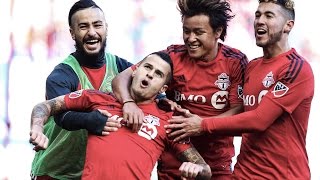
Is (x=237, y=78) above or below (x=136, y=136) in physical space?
above

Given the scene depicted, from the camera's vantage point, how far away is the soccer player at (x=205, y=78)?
4.20 metres

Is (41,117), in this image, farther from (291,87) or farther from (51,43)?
(51,43)

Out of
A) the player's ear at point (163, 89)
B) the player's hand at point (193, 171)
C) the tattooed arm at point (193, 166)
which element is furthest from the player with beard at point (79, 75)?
the player's hand at point (193, 171)

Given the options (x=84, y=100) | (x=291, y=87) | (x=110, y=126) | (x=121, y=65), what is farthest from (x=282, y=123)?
(x=121, y=65)

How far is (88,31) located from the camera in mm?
4516

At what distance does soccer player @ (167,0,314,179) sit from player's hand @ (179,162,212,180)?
9.2 inches

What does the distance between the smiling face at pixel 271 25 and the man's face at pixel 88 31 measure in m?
1.02

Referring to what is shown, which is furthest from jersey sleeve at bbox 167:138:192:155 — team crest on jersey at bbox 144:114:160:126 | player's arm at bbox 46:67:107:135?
player's arm at bbox 46:67:107:135

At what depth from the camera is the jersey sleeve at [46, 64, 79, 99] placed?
4262mm

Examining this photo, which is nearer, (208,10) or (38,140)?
(38,140)

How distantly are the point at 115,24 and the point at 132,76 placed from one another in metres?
2.31

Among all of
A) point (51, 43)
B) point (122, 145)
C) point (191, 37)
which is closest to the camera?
point (122, 145)

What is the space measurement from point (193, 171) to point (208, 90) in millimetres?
659

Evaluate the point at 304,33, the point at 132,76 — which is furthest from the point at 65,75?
the point at 304,33
